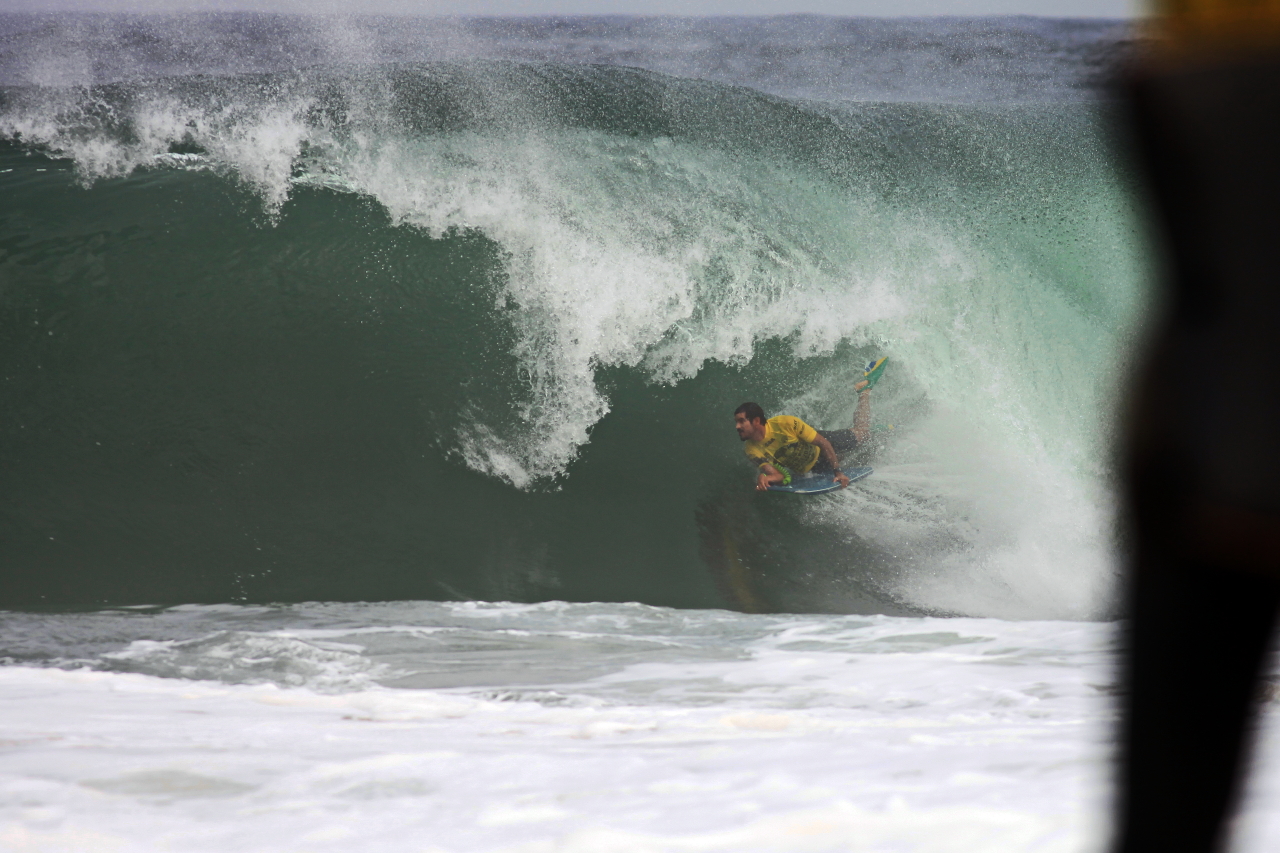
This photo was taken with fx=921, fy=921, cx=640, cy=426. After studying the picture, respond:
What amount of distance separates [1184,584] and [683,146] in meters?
9.45

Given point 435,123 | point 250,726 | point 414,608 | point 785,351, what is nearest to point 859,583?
point 785,351

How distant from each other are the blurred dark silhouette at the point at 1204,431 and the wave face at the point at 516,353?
5204 mm

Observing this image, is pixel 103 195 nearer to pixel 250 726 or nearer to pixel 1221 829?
pixel 250 726

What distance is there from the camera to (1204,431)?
1.14 feet

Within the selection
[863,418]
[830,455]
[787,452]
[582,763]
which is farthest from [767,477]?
[582,763]

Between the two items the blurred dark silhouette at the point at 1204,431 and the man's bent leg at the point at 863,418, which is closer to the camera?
the blurred dark silhouette at the point at 1204,431

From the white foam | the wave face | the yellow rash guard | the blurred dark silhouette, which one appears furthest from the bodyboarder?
the blurred dark silhouette

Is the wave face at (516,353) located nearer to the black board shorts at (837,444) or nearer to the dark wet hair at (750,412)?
the black board shorts at (837,444)

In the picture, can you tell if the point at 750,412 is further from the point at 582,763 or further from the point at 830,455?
the point at 582,763

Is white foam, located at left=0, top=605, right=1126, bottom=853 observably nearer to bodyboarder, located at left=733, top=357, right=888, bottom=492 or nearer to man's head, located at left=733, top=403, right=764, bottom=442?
man's head, located at left=733, top=403, right=764, bottom=442

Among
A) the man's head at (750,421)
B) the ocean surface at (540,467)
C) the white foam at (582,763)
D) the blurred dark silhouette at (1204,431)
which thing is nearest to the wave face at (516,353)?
the ocean surface at (540,467)

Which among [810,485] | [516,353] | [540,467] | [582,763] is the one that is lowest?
[582,763]

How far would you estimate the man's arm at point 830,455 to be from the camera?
6.18 meters

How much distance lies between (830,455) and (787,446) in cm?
32
